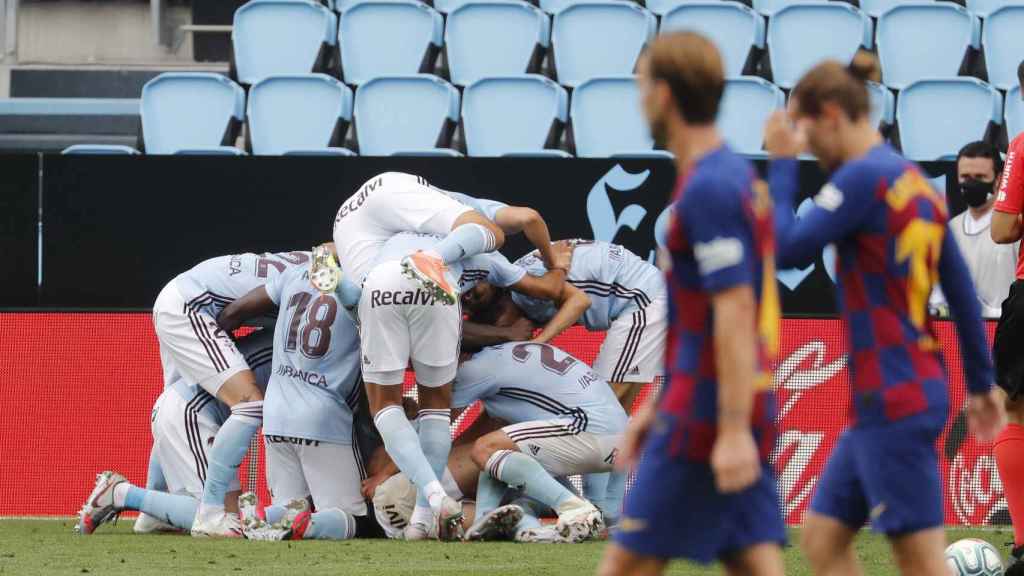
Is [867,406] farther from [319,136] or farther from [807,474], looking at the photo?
[319,136]

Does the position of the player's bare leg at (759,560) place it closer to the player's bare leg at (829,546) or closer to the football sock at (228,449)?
the player's bare leg at (829,546)

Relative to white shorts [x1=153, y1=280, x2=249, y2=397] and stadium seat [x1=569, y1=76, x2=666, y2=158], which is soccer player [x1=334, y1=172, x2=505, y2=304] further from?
stadium seat [x1=569, y1=76, x2=666, y2=158]

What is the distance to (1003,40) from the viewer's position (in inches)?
446

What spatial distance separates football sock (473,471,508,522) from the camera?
24.4 ft

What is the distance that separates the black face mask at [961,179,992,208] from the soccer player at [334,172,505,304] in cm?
226

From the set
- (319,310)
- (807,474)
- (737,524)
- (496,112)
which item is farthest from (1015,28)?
(737,524)

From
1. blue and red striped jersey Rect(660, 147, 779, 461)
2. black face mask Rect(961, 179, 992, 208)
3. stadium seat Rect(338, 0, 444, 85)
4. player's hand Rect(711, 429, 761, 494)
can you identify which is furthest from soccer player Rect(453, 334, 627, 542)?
stadium seat Rect(338, 0, 444, 85)

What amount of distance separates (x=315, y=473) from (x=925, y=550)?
13.8 ft

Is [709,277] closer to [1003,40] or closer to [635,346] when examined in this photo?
[635,346]

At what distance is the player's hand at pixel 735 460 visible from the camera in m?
3.19

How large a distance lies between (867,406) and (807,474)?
459 centimetres

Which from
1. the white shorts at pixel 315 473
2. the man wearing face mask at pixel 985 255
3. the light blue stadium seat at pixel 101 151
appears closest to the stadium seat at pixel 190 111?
the light blue stadium seat at pixel 101 151

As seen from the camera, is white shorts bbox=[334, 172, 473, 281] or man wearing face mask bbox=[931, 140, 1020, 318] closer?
white shorts bbox=[334, 172, 473, 281]

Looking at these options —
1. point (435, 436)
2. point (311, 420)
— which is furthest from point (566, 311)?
point (311, 420)
